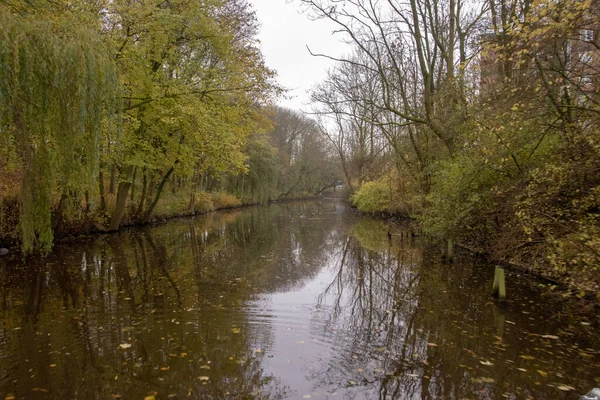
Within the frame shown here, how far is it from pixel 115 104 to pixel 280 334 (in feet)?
14.8

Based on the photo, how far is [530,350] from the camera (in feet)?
17.9

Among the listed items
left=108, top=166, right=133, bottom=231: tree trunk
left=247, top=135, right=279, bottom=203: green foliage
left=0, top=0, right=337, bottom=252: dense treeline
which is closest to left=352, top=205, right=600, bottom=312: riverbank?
left=0, top=0, right=337, bottom=252: dense treeline

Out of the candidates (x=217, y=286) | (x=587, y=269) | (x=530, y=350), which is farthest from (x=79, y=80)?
(x=587, y=269)

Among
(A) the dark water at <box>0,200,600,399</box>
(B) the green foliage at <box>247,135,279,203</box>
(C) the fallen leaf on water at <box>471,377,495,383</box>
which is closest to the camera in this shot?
(A) the dark water at <box>0,200,600,399</box>

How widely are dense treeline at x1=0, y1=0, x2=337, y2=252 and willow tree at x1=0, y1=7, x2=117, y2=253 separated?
0.01 metres

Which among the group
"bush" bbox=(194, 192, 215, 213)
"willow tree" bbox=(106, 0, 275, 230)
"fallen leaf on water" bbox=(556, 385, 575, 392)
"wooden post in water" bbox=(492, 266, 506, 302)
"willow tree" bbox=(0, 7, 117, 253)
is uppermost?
"willow tree" bbox=(106, 0, 275, 230)

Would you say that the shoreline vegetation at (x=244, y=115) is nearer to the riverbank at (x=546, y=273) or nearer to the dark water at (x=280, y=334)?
the riverbank at (x=546, y=273)

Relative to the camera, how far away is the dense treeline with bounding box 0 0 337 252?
4926mm

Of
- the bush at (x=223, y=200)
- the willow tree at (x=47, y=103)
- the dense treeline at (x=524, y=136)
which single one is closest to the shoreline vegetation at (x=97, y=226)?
the bush at (x=223, y=200)

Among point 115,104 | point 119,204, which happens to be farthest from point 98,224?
point 115,104

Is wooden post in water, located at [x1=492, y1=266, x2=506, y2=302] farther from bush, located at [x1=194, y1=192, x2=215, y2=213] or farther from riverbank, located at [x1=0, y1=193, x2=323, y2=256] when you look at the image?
bush, located at [x1=194, y1=192, x2=215, y2=213]

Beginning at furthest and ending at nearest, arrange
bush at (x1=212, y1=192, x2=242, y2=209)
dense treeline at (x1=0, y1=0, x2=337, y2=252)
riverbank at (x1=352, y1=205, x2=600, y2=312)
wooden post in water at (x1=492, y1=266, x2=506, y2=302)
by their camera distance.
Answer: bush at (x1=212, y1=192, x2=242, y2=209) < wooden post in water at (x1=492, y1=266, x2=506, y2=302) < riverbank at (x1=352, y1=205, x2=600, y2=312) < dense treeline at (x1=0, y1=0, x2=337, y2=252)

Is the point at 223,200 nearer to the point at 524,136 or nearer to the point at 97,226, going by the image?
the point at 97,226

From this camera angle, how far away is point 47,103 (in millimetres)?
4945
